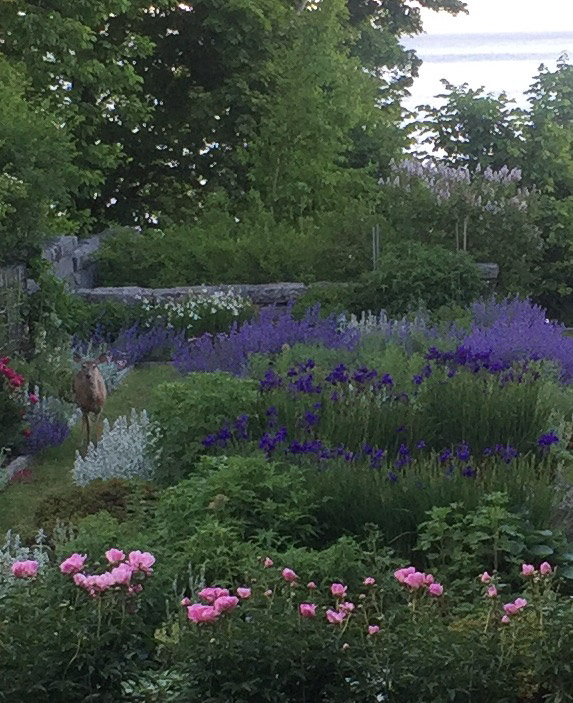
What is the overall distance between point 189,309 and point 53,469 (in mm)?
4113

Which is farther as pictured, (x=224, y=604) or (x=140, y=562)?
(x=140, y=562)

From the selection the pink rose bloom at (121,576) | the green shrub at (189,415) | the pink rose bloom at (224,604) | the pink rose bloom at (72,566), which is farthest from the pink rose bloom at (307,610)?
the green shrub at (189,415)

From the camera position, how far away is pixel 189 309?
10.6m

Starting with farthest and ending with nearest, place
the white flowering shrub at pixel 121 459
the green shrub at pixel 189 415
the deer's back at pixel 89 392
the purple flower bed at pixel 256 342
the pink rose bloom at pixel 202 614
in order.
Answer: the purple flower bed at pixel 256 342, the deer's back at pixel 89 392, the white flowering shrub at pixel 121 459, the green shrub at pixel 189 415, the pink rose bloom at pixel 202 614

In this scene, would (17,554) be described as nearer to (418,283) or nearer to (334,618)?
(334,618)

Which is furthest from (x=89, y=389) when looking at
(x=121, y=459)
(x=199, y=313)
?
(x=199, y=313)

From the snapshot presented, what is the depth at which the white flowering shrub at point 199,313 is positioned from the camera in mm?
10453

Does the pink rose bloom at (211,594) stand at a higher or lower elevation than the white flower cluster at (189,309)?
higher

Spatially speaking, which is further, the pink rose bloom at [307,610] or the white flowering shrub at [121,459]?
the white flowering shrub at [121,459]

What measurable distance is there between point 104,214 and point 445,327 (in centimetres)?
949

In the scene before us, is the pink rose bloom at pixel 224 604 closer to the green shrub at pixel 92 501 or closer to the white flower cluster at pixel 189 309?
the green shrub at pixel 92 501

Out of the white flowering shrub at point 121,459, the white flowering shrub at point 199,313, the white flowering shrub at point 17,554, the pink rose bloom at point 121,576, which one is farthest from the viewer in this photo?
the white flowering shrub at point 199,313

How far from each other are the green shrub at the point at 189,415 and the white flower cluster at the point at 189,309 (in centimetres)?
442

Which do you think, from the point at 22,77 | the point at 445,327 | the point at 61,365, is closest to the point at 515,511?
the point at 445,327
